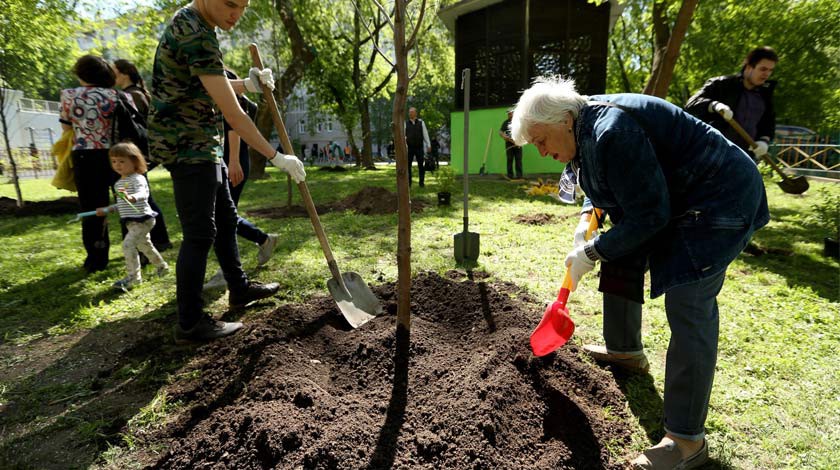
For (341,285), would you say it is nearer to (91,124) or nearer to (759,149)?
(91,124)

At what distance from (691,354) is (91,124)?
4962 millimetres

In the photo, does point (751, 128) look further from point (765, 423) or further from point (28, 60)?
point (28, 60)

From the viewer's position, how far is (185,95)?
7.81 feet

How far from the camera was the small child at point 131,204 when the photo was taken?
12.1 feet

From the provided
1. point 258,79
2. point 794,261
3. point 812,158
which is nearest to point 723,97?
point 794,261

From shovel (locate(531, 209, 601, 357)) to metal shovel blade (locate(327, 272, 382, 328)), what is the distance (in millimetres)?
1244

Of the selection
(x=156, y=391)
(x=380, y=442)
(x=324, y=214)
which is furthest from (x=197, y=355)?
(x=324, y=214)

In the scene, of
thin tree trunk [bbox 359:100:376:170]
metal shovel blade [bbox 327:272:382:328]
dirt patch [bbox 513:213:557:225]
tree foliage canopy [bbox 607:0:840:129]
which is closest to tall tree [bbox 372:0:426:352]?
metal shovel blade [bbox 327:272:382:328]

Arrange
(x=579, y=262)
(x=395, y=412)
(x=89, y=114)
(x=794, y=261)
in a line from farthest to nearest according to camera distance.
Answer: (x=794, y=261) < (x=89, y=114) < (x=395, y=412) < (x=579, y=262)

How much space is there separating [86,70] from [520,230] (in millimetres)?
5224

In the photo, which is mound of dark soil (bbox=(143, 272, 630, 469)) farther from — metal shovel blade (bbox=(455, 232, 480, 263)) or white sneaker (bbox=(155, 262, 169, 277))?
white sneaker (bbox=(155, 262, 169, 277))

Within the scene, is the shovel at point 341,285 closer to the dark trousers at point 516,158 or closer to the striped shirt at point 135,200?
the striped shirt at point 135,200

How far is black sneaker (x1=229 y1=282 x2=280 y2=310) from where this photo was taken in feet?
10.8

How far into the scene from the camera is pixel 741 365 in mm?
2514
